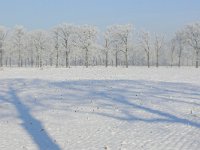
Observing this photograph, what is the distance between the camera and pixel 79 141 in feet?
43.1

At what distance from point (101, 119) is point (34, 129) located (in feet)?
10.1

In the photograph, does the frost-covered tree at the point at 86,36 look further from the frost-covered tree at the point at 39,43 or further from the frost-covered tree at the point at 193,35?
the frost-covered tree at the point at 193,35

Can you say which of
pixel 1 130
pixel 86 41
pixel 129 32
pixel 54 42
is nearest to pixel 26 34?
pixel 54 42

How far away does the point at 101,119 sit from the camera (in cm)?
1684

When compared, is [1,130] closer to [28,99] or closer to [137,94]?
[28,99]

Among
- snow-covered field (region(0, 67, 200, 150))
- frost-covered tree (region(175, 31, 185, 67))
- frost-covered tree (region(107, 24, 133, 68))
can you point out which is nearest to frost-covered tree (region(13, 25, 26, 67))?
frost-covered tree (region(107, 24, 133, 68))

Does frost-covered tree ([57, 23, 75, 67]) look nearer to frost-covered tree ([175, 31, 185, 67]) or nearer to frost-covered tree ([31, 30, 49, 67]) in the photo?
frost-covered tree ([31, 30, 49, 67])

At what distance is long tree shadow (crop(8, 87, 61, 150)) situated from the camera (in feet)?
41.1

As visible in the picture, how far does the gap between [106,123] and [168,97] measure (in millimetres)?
7292

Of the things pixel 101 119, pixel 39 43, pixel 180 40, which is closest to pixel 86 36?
pixel 39 43

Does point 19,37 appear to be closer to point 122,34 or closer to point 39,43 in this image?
point 39,43

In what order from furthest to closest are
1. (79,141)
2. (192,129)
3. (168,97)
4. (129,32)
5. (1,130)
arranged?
1. (129,32)
2. (168,97)
3. (1,130)
4. (192,129)
5. (79,141)

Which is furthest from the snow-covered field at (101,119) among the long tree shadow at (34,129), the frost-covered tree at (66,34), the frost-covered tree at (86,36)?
the frost-covered tree at (66,34)

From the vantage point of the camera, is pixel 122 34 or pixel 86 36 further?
pixel 122 34
